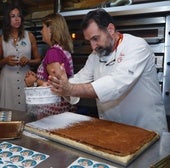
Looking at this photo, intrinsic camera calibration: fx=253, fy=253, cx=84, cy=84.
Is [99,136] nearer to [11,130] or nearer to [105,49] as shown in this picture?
[11,130]

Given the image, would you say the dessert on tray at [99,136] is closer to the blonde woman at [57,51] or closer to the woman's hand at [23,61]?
the blonde woman at [57,51]

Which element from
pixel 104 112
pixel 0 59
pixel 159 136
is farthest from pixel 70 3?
pixel 159 136

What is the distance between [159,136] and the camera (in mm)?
1086

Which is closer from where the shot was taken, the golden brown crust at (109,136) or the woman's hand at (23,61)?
the golden brown crust at (109,136)

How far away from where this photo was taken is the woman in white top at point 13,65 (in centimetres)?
229

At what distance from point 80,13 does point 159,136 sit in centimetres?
187

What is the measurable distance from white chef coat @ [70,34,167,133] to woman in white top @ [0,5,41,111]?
0.98m

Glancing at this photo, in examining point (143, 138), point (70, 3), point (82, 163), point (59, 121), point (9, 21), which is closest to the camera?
point (82, 163)

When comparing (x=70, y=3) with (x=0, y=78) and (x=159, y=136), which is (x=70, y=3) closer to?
(x=0, y=78)

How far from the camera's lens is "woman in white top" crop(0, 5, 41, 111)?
2.29 meters

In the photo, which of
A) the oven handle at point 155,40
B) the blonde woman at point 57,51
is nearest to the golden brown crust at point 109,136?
the blonde woman at point 57,51

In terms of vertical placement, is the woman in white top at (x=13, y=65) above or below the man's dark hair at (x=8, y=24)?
below

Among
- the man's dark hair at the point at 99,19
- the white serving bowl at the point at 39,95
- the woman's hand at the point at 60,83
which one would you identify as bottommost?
the white serving bowl at the point at 39,95

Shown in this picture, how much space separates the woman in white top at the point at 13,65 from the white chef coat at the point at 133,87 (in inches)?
38.8
